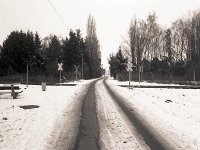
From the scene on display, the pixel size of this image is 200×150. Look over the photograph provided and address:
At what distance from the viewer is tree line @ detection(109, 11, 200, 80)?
72.9m

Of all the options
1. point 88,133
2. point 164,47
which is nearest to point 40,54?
point 164,47

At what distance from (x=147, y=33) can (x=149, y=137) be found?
214 feet

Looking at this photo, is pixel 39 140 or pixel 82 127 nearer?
pixel 39 140

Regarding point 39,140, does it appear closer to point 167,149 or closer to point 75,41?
point 167,149

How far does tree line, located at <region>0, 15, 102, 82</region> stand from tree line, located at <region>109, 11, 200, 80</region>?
12712mm

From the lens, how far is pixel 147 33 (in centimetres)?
7456

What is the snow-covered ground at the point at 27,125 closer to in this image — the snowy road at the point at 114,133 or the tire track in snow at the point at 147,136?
→ the snowy road at the point at 114,133

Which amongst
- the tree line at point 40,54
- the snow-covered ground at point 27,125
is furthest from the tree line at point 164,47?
the snow-covered ground at point 27,125

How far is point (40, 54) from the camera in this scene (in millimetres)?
73375

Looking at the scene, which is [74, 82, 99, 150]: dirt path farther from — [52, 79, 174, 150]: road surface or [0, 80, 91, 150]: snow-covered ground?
[0, 80, 91, 150]: snow-covered ground

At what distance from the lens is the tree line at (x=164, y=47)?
72.9 m

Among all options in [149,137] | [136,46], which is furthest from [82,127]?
[136,46]

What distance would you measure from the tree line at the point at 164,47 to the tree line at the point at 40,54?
41.7 ft

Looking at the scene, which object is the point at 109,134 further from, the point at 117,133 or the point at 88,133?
the point at 88,133
